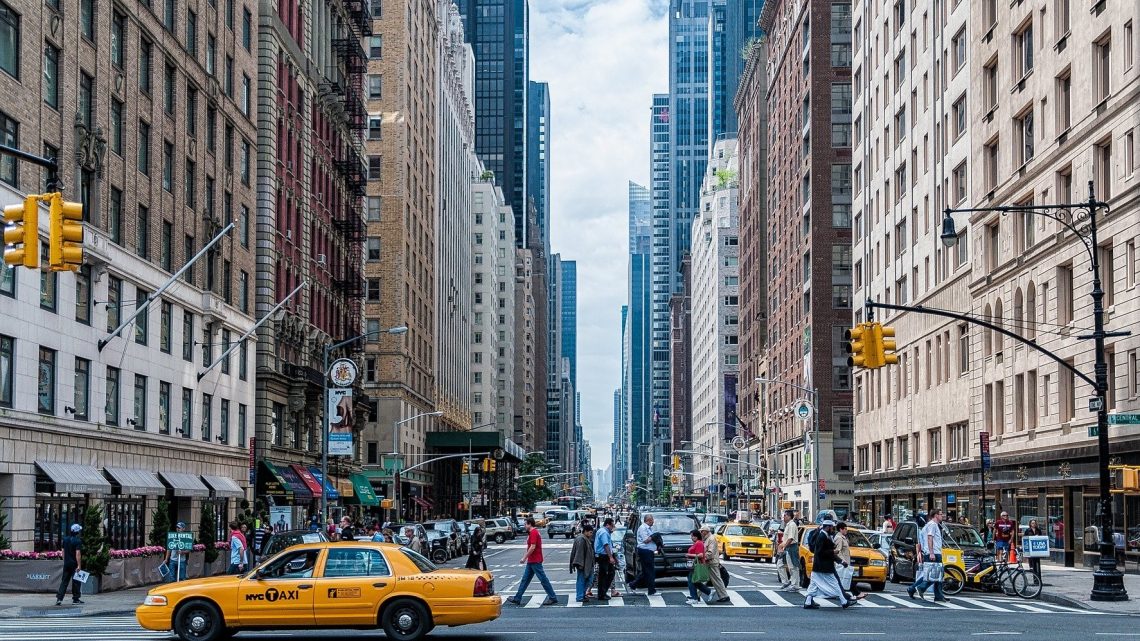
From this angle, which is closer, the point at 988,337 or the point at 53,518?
the point at 53,518

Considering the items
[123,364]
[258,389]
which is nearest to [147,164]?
[123,364]

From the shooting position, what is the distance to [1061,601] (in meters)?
30.5

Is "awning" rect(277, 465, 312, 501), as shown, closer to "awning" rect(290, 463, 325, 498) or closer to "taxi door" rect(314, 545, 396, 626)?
"awning" rect(290, 463, 325, 498)

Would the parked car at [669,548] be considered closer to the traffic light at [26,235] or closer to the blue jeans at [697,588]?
the blue jeans at [697,588]

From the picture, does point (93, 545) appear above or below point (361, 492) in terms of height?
above

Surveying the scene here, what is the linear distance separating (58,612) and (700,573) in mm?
13221

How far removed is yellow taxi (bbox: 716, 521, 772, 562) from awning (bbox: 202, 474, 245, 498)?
19.4 meters

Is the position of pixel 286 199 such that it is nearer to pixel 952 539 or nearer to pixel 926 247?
pixel 926 247

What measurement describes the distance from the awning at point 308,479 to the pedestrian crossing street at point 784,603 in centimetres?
3384

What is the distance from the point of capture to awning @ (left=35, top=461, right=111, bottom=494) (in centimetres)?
3694

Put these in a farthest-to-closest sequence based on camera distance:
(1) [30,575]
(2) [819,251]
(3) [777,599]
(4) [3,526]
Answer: (2) [819,251], (4) [3,526], (1) [30,575], (3) [777,599]

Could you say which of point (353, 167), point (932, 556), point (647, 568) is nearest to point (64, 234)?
point (647, 568)

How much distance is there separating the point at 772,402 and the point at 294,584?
105 meters

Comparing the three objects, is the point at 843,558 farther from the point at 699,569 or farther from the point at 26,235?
the point at 26,235
